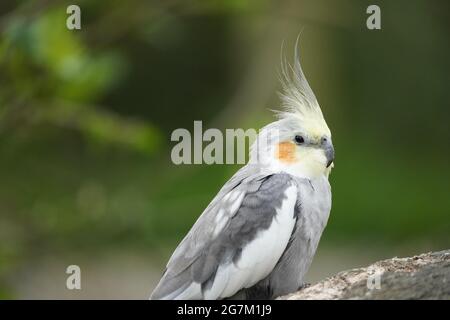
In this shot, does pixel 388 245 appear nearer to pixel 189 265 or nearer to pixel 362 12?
pixel 362 12

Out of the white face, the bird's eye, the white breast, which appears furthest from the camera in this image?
the bird's eye

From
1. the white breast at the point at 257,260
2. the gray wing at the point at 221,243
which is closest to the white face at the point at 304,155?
the gray wing at the point at 221,243

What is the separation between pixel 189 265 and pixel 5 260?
2490 millimetres

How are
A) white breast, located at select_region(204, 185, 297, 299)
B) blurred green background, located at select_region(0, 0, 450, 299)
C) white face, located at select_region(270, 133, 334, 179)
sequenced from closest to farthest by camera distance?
white breast, located at select_region(204, 185, 297, 299)
white face, located at select_region(270, 133, 334, 179)
blurred green background, located at select_region(0, 0, 450, 299)

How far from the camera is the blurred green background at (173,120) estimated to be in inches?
282

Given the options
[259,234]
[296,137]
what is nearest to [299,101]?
[296,137]

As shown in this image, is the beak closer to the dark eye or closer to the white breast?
the dark eye

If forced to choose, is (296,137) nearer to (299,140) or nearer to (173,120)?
(299,140)

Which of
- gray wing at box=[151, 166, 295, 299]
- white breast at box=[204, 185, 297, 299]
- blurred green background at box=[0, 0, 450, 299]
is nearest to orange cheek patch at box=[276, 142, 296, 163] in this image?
gray wing at box=[151, 166, 295, 299]

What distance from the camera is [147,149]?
289 inches

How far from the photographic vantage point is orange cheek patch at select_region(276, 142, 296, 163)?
596 cm

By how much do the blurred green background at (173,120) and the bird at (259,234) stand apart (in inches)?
48.9

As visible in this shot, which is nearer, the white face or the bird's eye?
the white face
